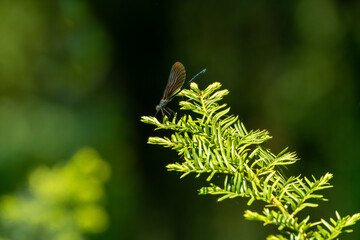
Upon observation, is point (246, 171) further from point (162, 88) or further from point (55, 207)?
point (162, 88)

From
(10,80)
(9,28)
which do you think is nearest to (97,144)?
(10,80)

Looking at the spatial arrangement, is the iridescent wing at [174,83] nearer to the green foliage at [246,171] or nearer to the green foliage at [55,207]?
the green foliage at [246,171]

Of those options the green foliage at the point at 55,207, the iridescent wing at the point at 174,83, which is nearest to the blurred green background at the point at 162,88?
the green foliage at the point at 55,207

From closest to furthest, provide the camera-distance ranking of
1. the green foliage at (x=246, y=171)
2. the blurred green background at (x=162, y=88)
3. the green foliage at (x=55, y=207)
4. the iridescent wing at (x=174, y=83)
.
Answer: the green foliage at (x=246, y=171)
the iridescent wing at (x=174, y=83)
the green foliage at (x=55, y=207)
the blurred green background at (x=162, y=88)

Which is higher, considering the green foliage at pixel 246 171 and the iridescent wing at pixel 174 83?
the iridescent wing at pixel 174 83

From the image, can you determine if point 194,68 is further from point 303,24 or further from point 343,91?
point 343,91

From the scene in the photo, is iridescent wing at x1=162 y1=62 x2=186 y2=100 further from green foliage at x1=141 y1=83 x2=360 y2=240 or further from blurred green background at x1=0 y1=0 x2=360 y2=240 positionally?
blurred green background at x1=0 y1=0 x2=360 y2=240

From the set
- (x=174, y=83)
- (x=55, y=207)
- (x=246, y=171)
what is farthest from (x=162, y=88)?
(x=246, y=171)
